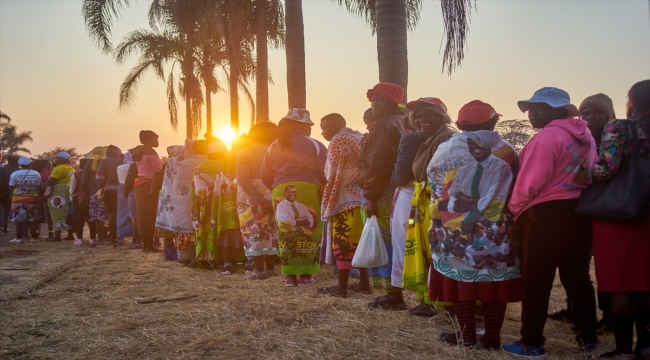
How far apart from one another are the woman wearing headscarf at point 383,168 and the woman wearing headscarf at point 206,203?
3.65 metres

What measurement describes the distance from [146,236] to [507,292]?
340 inches

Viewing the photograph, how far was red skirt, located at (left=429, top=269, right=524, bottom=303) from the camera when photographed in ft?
13.3

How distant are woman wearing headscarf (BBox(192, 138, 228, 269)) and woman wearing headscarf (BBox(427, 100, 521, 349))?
16.8 feet

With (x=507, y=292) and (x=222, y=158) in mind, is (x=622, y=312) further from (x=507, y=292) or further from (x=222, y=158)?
(x=222, y=158)

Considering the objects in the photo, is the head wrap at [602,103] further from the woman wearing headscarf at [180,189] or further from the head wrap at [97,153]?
the head wrap at [97,153]

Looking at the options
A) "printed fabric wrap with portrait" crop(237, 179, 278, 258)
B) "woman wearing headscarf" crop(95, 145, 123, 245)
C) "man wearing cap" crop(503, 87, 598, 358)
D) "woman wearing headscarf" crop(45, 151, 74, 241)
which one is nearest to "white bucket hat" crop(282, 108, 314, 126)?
"printed fabric wrap with portrait" crop(237, 179, 278, 258)

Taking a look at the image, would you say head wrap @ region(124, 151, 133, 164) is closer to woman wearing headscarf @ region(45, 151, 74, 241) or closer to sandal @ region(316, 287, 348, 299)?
woman wearing headscarf @ region(45, 151, 74, 241)

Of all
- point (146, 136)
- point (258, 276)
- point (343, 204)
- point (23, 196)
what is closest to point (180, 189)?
point (146, 136)

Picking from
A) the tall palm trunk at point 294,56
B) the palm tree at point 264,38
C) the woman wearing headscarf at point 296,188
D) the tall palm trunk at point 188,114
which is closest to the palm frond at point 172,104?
the tall palm trunk at point 188,114

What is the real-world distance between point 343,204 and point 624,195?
10.2ft

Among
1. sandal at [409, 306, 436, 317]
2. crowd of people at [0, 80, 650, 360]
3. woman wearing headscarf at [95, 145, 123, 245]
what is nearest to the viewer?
crowd of people at [0, 80, 650, 360]

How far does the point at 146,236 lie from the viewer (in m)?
11.2

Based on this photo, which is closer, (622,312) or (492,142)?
(622,312)

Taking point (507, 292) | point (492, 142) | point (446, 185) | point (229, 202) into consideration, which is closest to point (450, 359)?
point (507, 292)
